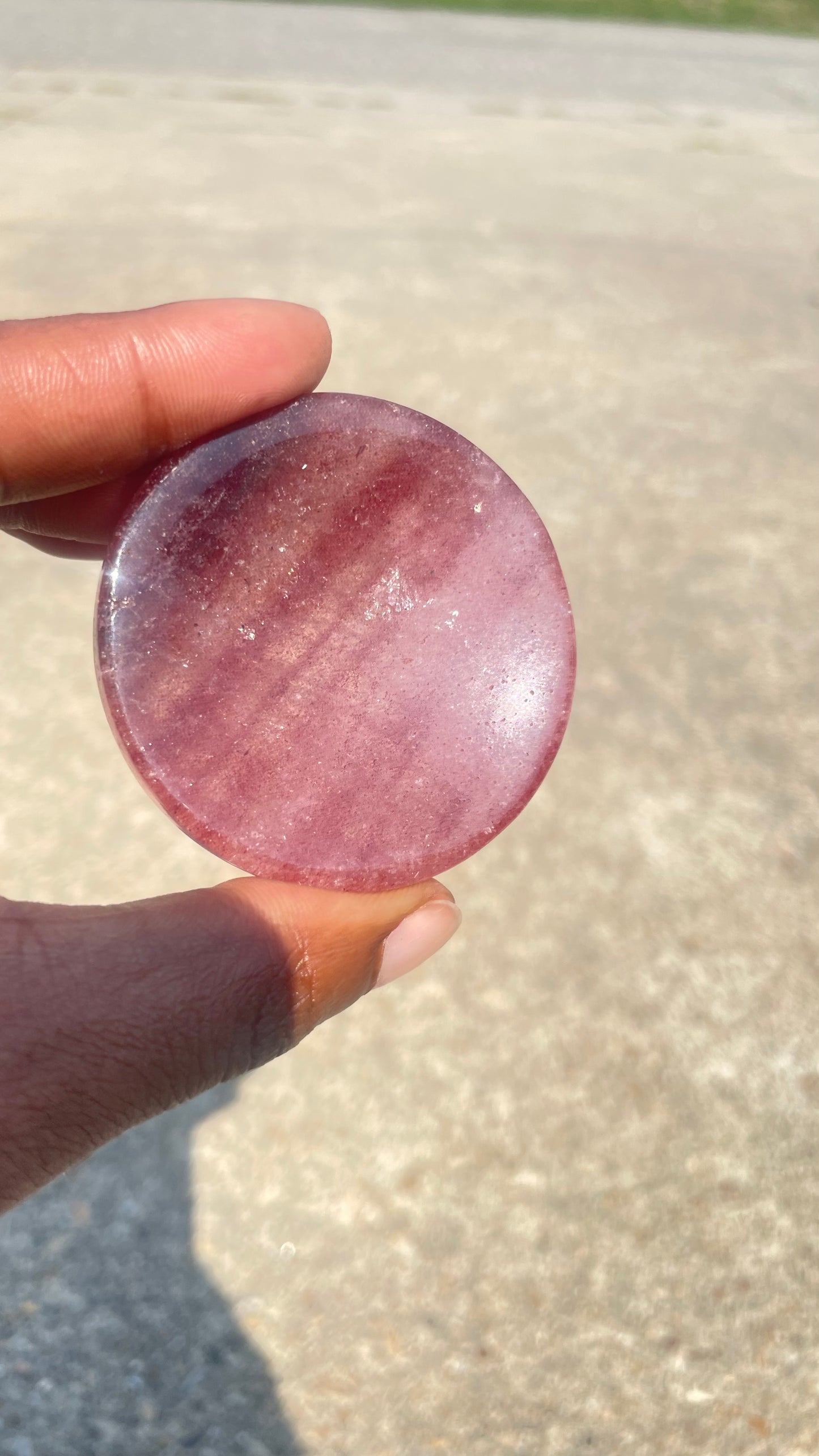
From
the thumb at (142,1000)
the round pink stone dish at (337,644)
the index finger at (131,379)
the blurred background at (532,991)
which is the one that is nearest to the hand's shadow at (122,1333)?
the blurred background at (532,991)

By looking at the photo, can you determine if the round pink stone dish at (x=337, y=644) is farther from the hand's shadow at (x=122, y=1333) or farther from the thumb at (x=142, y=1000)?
the hand's shadow at (x=122, y=1333)

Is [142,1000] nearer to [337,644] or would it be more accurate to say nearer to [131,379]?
[337,644]

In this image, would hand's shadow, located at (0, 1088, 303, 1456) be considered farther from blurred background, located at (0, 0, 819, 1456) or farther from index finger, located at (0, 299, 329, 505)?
index finger, located at (0, 299, 329, 505)

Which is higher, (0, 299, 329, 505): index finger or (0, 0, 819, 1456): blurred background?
(0, 299, 329, 505): index finger

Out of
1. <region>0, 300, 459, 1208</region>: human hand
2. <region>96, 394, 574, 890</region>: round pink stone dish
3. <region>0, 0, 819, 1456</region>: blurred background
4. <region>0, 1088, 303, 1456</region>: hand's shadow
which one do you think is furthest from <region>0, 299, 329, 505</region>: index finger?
<region>0, 1088, 303, 1456</region>: hand's shadow

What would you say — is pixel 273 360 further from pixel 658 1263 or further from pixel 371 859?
pixel 658 1263
